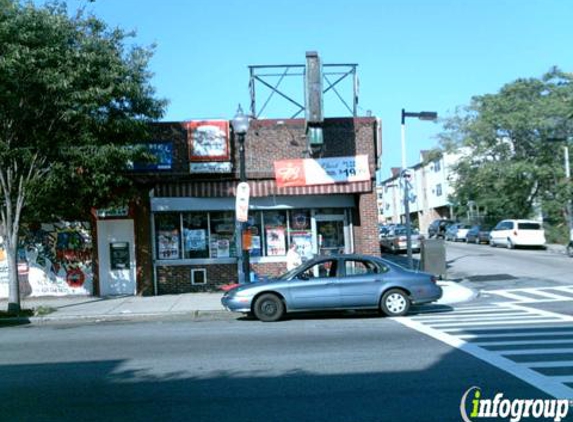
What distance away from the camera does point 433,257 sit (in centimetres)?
1955

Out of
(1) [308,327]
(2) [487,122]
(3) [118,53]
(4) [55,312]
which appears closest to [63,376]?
(1) [308,327]

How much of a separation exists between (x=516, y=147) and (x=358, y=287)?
108 feet

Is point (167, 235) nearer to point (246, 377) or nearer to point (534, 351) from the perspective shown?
point (246, 377)

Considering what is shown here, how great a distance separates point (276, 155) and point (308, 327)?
8591 mm

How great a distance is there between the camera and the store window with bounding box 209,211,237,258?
19.6 metres

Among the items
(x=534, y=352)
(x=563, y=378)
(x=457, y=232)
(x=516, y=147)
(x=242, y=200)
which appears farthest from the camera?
(x=457, y=232)

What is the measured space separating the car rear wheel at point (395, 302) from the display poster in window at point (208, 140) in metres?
7.86

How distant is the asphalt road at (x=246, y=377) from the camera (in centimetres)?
602

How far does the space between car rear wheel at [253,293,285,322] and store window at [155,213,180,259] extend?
7196mm

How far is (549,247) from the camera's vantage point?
37.5 meters

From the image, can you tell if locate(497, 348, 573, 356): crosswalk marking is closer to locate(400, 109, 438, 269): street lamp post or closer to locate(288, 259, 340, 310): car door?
locate(288, 259, 340, 310): car door

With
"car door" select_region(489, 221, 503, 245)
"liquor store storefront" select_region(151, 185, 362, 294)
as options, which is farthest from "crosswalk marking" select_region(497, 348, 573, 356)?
"car door" select_region(489, 221, 503, 245)

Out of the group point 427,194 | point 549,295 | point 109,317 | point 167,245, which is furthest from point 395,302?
point 427,194

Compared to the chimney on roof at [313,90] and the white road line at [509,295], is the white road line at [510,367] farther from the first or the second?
the chimney on roof at [313,90]
